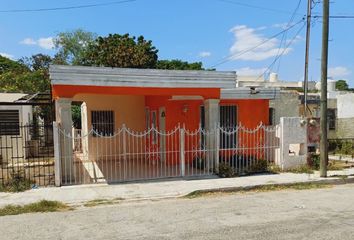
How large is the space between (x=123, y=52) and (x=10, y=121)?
14.4 metres

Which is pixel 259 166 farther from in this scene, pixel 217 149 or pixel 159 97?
pixel 159 97

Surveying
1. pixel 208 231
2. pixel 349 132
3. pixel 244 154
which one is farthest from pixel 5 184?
pixel 349 132

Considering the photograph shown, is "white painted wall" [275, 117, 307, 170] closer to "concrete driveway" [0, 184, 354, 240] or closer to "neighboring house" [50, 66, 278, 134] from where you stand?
"neighboring house" [50, 66, 278, 134]

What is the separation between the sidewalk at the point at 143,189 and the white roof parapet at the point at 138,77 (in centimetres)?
305

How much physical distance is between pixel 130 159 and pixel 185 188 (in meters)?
6.64

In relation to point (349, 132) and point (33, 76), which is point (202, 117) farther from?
point (33, 76)

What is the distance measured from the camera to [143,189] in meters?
10.8

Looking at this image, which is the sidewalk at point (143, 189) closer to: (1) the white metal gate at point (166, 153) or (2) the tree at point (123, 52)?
(1) the white metal gate at point (166, 153)

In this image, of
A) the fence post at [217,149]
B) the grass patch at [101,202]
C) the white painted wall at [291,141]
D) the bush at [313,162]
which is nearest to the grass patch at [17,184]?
the grass patch at [101,202]

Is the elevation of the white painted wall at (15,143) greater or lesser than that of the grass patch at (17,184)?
greater

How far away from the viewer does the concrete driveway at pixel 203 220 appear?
6.50 meters

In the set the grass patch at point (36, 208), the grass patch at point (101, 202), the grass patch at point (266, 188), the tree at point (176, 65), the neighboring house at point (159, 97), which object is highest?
the tree at point (176, 65)

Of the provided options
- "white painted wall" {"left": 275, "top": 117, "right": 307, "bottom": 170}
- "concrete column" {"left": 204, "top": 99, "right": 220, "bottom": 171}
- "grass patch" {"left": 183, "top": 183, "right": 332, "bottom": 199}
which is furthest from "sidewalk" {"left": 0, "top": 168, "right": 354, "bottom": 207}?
"white painted wall" {"left": 275, "top": 117, "right": 307, "bottom": 170}

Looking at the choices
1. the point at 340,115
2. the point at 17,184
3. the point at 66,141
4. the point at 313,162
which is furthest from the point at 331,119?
the point at 17,184
